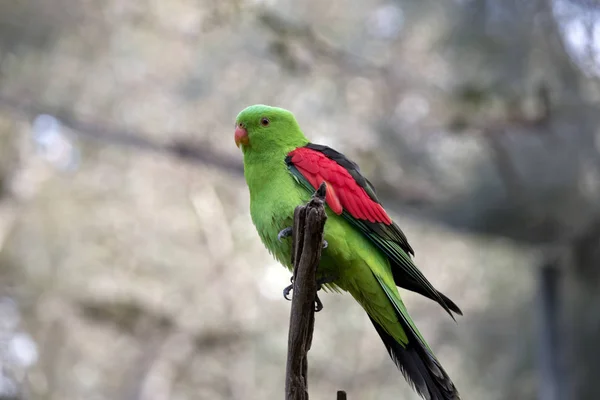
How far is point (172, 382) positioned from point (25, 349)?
6.26ft

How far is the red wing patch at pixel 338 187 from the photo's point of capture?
2604 mm

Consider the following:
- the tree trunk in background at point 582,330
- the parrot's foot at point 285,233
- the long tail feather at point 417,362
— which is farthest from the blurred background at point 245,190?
the parrot's foot at point 285,233

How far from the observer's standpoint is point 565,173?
5.21 metres

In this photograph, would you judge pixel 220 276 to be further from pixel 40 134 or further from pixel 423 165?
pixel 423 165

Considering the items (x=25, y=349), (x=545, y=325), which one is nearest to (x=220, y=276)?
(x=25, y=349)

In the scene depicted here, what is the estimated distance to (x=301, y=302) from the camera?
7.28 feet

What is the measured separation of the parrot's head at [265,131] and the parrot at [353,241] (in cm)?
6

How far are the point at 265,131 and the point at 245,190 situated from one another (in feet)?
17.3

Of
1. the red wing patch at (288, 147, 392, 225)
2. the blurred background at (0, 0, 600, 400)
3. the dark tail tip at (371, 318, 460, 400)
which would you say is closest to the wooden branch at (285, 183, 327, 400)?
the red wing patch at (288, 147, 392, 225)

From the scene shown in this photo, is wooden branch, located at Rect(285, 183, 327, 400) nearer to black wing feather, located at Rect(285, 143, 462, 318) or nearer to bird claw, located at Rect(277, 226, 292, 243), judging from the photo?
bird claw, located at Rect(277, 226, 292, 243)

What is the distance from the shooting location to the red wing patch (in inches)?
103

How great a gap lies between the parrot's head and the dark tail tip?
37.6 inches

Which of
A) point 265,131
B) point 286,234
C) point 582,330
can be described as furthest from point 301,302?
point 582,330

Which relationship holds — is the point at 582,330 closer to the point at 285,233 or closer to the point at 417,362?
the point at 417,362
